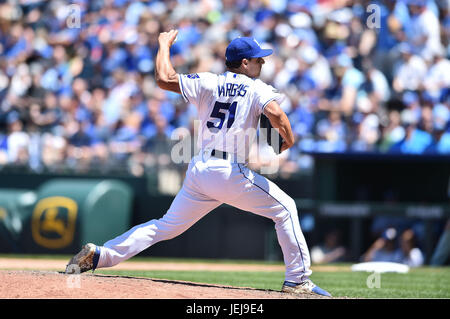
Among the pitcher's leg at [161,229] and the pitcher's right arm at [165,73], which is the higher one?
the pitcher's right arm at [165,73]

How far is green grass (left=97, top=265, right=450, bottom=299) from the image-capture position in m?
7.35

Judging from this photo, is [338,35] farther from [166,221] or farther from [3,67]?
[166,221]

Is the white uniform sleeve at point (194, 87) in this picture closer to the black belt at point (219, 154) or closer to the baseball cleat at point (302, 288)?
the black belt at point (219, 154)

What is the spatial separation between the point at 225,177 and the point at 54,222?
6.83m

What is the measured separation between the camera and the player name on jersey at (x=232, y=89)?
6.03 meters

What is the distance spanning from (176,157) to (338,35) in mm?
4673

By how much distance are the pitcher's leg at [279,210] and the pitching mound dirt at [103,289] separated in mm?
256

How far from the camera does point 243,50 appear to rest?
242 inches

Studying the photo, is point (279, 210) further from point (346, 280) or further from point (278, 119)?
point (346, 280)

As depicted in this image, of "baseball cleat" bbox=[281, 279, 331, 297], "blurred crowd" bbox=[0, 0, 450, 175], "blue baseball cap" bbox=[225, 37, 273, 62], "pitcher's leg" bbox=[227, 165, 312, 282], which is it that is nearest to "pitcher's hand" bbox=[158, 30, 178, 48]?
"blue baseball cap" bbox=[225, 37, 273, 62]

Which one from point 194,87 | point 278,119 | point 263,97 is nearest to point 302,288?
point 278,119

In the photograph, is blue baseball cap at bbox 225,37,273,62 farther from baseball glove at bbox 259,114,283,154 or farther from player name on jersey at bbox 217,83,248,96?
baseball glove at bbox 259,114,283,154

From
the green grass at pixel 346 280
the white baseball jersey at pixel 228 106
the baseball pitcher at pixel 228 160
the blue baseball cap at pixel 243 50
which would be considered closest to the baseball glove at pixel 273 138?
the baseball pitcher at pixel 228 160
